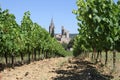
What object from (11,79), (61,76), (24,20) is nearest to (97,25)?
(61,76)

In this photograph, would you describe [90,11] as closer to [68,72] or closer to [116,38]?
[116,38]

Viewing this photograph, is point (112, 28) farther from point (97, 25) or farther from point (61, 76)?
point (61, 76)

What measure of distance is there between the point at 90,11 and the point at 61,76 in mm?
4314

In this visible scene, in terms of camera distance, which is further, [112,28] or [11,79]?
[112,28]

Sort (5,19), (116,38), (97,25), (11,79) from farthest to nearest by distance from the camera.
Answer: (5,19)
(116,38)
(97,25)
(11,79)

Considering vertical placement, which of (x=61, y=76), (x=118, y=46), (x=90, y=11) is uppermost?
(x=90, y=11)

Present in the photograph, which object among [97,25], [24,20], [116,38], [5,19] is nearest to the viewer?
[97,25]

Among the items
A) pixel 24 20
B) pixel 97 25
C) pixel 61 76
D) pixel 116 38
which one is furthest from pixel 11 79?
pixel 24 20

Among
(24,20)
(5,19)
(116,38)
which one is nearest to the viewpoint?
(116,38)

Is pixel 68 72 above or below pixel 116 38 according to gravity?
below

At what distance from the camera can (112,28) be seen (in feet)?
68.9

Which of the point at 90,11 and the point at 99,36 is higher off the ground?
the point at 90,11

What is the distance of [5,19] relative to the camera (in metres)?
27.2

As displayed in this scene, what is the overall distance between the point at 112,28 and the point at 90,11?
2173mm
